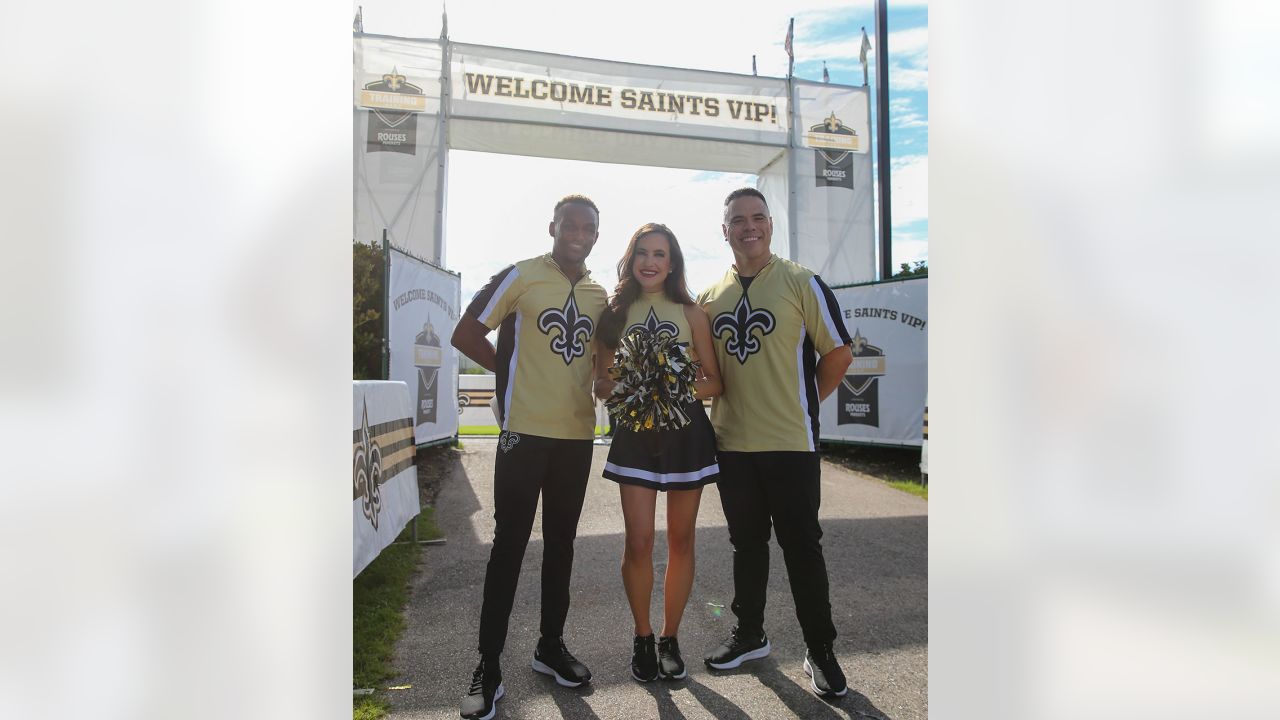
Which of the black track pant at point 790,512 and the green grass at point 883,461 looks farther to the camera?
the green grass at point 883,461

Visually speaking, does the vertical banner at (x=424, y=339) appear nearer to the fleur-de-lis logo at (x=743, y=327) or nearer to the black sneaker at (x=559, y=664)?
the black sneaker at (x=559, y=664)

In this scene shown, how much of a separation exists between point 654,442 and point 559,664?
1.11 metres

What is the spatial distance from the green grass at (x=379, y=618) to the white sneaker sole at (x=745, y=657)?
4.88 feet

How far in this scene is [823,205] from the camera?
12352 mm

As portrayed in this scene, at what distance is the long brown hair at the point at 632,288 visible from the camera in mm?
3174

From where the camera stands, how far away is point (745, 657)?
3.45 m

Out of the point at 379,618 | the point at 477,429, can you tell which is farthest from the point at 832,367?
the point at 477,429

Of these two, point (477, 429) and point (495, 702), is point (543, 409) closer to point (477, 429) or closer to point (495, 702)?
point (495, 702)

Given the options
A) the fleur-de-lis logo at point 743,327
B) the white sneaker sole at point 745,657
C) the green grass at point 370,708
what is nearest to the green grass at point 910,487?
the white sneaker sole at point 745,657

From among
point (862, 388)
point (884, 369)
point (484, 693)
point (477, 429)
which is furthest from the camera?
point (477, 429)
